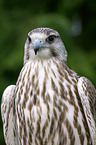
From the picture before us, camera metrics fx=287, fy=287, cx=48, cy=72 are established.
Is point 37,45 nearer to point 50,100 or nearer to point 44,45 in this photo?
point 44,45

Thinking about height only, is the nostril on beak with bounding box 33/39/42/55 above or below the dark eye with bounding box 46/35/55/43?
below

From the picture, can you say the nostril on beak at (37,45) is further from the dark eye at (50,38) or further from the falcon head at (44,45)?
the dark eye at (50,38)

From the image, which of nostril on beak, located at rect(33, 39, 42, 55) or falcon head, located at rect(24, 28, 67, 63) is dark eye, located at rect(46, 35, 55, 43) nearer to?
falcon head, located at rect(24, 28, 67, 63)

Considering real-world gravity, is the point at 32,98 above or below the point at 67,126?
above

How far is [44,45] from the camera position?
9.05 feet

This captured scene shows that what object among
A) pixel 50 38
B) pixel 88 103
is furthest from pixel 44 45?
pixel 88 103

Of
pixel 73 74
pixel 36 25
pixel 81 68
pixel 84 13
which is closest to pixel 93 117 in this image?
pixel 73 74

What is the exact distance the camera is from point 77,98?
276cm

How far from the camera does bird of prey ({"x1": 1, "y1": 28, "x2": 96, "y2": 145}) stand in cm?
264

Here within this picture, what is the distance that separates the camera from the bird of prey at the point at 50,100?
2641 mm

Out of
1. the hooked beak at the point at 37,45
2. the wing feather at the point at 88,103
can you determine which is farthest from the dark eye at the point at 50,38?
the wing feather at the point at 88,103

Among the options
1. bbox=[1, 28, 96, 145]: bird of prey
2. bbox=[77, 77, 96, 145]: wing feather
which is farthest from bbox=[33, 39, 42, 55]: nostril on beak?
bbox=[77, 77, 96, 145]: wing feather

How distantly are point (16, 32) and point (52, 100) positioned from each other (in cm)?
325

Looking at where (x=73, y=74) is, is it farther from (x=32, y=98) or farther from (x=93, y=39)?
(x=93, y=39)
